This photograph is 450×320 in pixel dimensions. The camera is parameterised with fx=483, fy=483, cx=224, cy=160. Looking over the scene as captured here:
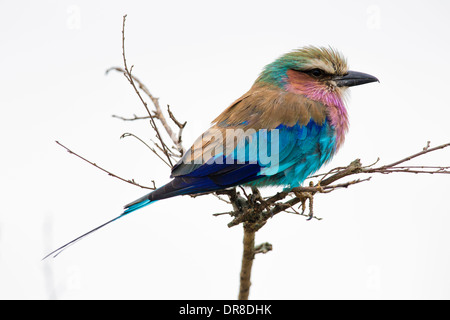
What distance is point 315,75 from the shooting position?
3.72 m

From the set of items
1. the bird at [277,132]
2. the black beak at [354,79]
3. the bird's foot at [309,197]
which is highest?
the black beak at [354,79]

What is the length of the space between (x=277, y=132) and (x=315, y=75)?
712 mm

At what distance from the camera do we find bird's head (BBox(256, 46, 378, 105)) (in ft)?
12.0

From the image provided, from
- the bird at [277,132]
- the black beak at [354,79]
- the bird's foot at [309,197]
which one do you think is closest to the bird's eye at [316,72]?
the bird at [277,132]

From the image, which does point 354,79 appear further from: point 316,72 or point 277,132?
point 277,132

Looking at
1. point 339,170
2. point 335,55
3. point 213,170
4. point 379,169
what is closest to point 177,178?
point 213,170

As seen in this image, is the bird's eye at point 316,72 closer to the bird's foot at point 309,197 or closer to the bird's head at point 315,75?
the bird's head at point 315,75

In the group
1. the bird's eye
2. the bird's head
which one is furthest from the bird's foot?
the bird's eye

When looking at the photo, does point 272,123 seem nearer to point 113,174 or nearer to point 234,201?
point 234,201

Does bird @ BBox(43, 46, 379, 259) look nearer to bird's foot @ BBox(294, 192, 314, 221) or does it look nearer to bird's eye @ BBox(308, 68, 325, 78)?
bird's eye @ BBox(308, 68, 325, 78)

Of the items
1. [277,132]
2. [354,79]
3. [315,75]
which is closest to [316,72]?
[315,75]

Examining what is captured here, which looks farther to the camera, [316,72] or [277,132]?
[316,72]

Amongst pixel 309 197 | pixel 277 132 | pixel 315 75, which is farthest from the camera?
pixel 315 75

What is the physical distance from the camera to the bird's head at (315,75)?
366 cm
